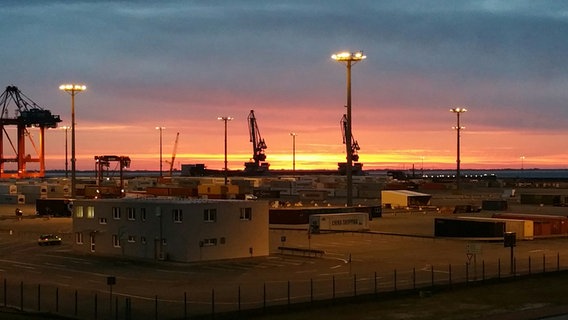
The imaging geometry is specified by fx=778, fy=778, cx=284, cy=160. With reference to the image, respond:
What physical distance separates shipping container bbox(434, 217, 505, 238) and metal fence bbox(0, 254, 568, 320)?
20.3m

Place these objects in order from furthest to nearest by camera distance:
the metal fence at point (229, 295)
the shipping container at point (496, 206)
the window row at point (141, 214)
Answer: the shipping container at point (496, 206) → the window row at point (141, 214) → the metal fence at point (229, 295)

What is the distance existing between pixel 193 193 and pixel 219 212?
219 feet

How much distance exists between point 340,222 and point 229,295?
39273 mm

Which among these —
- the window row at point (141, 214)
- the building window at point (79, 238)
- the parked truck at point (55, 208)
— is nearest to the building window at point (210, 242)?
the window row at point (141, 214)

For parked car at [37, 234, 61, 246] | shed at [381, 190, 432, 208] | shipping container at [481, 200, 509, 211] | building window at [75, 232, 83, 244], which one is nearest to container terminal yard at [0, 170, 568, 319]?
building window at [75, 232, 83, 244]

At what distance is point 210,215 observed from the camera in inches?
2176

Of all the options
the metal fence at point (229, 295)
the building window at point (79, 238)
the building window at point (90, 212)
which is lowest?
the metal fence at point (229, 295)

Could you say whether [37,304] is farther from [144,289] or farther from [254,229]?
[254,229]

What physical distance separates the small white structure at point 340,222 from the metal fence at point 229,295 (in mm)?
29203

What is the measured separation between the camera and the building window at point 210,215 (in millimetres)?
54969

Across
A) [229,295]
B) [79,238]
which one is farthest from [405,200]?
[229,295]

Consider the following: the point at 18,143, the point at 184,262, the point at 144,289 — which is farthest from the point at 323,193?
the point at 144,289

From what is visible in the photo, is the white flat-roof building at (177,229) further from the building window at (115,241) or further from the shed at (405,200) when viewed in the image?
the shed at (405,200)

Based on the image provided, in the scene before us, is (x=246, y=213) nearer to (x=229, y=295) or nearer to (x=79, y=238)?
(x=79, y=238)
